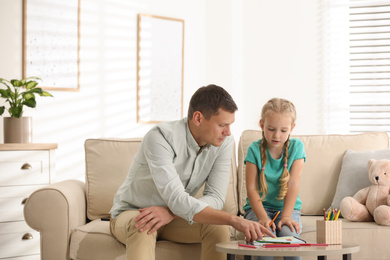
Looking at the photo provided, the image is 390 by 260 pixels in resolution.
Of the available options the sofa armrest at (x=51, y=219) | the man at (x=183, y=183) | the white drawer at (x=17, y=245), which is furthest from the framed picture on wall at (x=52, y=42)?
the man at (x=183, y=183)

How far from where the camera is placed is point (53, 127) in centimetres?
384

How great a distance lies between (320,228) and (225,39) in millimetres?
2841

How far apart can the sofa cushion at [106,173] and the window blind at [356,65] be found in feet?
6.27

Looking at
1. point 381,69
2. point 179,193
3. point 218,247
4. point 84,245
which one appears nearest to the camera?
point 218,247

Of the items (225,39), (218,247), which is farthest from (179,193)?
(225,39)

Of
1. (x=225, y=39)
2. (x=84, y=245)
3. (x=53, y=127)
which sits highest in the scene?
(x=225, y=39)

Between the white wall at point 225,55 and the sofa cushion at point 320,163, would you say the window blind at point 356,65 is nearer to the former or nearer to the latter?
the white wall at point 225,55

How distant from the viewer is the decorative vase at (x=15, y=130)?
3301 millimetres

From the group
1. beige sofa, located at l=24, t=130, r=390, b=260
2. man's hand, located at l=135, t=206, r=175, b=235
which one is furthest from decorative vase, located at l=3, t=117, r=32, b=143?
man's hand, located at l=135, t=206, r=175, b=235

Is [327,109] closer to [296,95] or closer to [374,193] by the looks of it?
[296,95]

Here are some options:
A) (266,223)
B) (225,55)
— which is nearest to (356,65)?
(225,55)

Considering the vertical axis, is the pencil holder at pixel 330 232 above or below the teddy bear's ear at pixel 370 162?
below

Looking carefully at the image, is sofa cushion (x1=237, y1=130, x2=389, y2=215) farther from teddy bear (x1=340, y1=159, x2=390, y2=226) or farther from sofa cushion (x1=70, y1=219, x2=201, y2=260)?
sofa cushion (x1=70, y1=219, x2=201, y2=260)

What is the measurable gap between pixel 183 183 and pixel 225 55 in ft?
7.89
